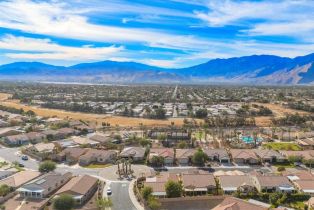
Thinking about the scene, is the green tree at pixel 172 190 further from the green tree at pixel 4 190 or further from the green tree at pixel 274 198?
the green tree at pixel 4 190

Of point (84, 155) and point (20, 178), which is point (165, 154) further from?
point (20, 178)

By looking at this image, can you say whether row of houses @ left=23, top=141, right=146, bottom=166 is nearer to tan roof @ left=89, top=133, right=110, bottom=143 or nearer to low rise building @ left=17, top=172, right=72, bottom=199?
tan roof @ left=89, top=133, right=110, bottom=143

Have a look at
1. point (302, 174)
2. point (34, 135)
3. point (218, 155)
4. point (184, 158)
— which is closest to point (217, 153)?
point (218, 155)

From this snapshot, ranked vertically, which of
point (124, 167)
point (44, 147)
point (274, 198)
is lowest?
point (274, 198)

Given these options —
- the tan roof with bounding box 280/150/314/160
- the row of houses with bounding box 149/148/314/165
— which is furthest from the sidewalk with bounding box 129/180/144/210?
the tan roof with bounding box 280/150/314/160

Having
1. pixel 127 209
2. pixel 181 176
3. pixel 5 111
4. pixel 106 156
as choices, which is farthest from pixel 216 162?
pixel 5 111

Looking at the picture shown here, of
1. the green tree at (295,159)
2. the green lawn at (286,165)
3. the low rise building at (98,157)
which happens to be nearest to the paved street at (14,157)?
the low rise building at (98,157)

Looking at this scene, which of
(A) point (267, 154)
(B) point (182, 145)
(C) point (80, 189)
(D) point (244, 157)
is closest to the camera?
(C) point (80, 189)

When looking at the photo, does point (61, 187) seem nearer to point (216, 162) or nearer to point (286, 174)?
point (216, 162)
